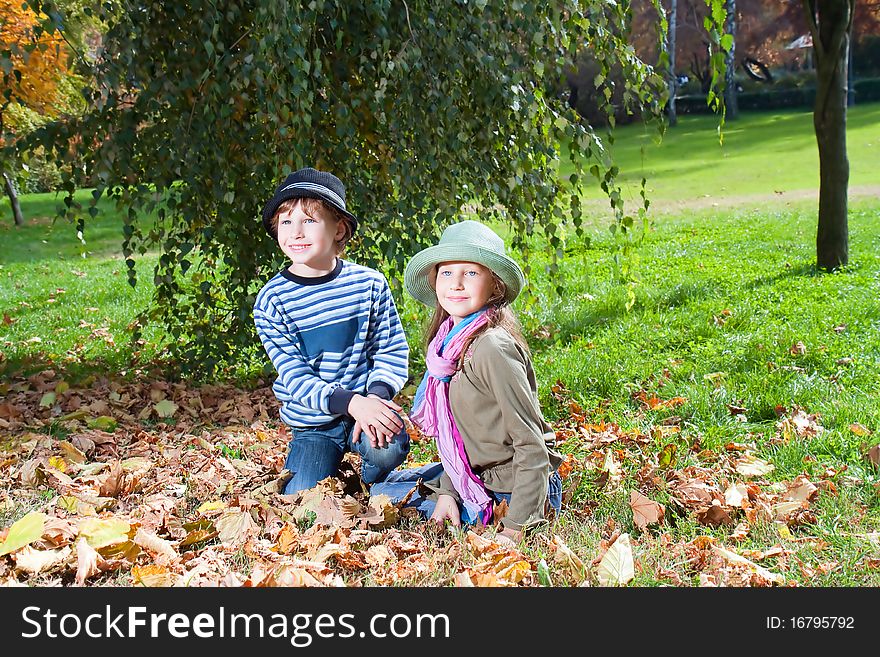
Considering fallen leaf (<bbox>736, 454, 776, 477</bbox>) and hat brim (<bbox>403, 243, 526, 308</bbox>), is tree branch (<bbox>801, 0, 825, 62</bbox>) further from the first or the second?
hat brim (<bbox>403, 243, 526, 308</bbox>)

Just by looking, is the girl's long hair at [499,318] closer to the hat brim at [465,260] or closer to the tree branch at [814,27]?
the hat brim at [465,260]

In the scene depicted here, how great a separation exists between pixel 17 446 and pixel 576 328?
357 cm

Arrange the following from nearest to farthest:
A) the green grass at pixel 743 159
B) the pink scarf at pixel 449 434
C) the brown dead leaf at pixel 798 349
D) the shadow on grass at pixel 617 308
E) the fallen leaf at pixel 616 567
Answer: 1. the fallen leaf at pixel 616 567
2. the pink scarf at pixel 449 434
3. the brown dead leaf at pixel 798 349
4. the shadow on grass at pixel 617 308
5. the green grass at pixel 743 159

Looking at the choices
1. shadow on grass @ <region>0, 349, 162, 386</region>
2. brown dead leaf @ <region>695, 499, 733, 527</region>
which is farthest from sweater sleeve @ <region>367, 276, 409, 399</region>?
shadow on grass @ <region>0, 349, 162, 386</region>

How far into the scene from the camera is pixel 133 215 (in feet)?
13.5

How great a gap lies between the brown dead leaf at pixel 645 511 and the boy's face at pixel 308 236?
136 cm

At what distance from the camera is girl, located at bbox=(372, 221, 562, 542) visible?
2555 millimetres

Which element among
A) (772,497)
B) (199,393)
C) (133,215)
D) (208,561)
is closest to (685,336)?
(772,497)

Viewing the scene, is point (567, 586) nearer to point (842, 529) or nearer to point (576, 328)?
point (842, 529)

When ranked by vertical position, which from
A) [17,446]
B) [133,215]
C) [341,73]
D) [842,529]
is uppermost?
[341,73]

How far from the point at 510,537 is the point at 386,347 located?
31.2 inches

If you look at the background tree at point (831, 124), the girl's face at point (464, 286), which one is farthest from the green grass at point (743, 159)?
the girl's face at point (464, 286)

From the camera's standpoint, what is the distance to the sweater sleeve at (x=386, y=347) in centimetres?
291

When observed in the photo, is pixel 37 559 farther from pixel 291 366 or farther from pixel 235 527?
pixel 291 366
